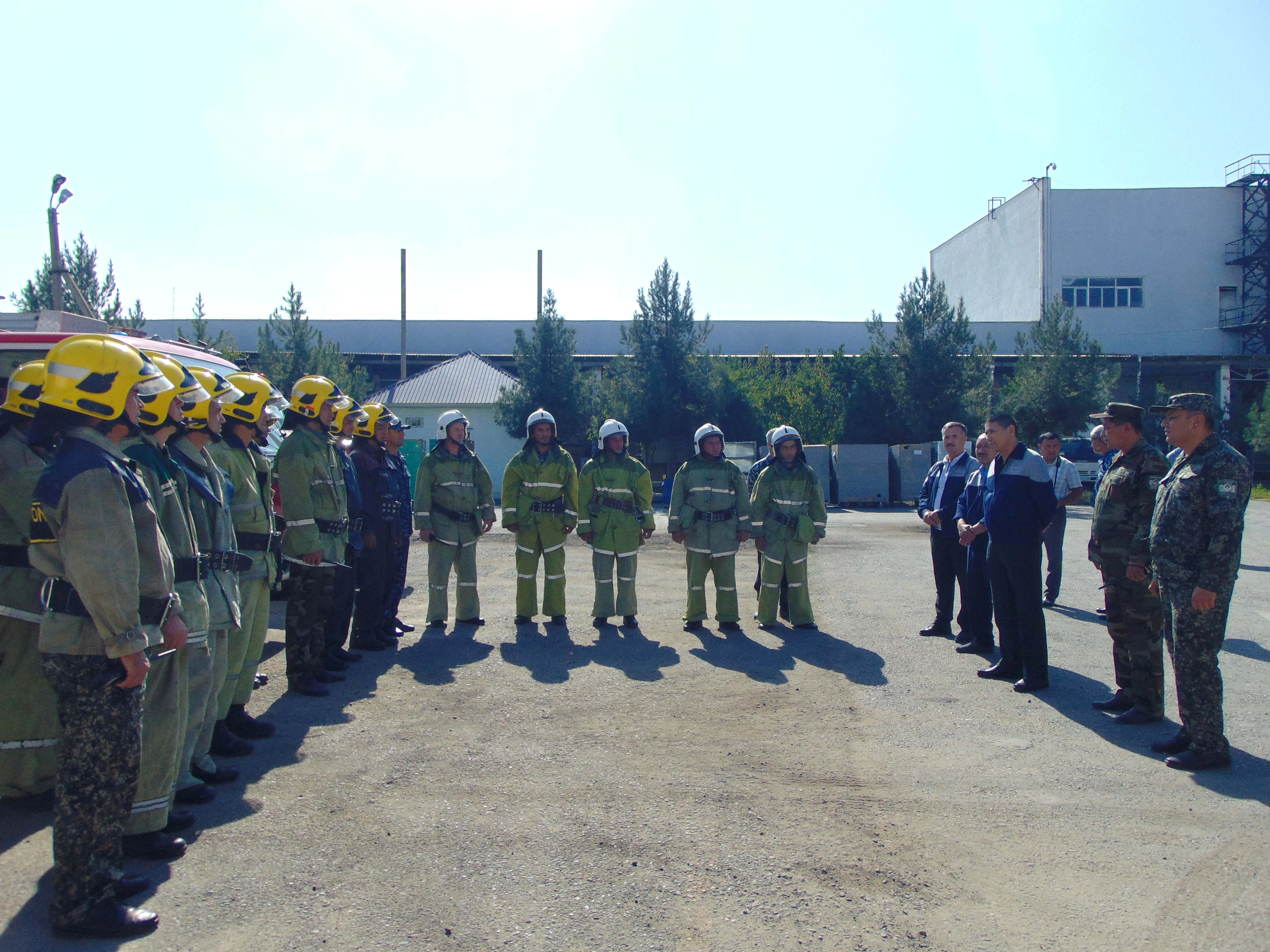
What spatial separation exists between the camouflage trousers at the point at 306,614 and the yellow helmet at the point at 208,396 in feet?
5.05

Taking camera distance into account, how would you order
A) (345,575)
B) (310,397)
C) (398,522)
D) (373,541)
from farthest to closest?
(398,522) → (373,541) → (345,575) → (310,397)

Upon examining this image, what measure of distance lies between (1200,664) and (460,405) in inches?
1438

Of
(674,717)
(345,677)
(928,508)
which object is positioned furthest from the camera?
(928,508)

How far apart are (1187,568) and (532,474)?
589cm

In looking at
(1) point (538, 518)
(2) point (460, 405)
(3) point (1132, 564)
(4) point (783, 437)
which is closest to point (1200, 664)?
(3) point (1132, 564)

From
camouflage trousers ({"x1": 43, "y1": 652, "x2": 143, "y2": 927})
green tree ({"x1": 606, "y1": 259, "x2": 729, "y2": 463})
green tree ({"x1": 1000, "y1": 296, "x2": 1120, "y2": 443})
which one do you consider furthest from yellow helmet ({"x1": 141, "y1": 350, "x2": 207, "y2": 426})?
green tree ({"x1": 1000, "y1": 296, "x2": 1120, "y2": 443})

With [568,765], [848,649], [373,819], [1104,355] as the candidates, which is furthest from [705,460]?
[1104,355]

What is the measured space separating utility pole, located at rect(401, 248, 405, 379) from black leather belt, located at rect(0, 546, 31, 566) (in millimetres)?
37395

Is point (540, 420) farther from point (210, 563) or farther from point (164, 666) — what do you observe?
point (164, 666)

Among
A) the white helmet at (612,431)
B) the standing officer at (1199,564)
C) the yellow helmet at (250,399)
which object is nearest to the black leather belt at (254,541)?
the yellow helmet at (250,399)

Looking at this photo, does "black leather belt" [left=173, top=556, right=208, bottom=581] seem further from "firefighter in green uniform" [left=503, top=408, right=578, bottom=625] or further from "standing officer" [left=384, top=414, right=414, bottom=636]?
"firefighter in green uniform" [left=503, top=408, right=578, bottom=625]

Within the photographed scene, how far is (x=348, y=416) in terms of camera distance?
25.2 ft

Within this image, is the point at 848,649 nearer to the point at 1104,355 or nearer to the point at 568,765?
the point at 568,765

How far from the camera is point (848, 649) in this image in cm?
798
